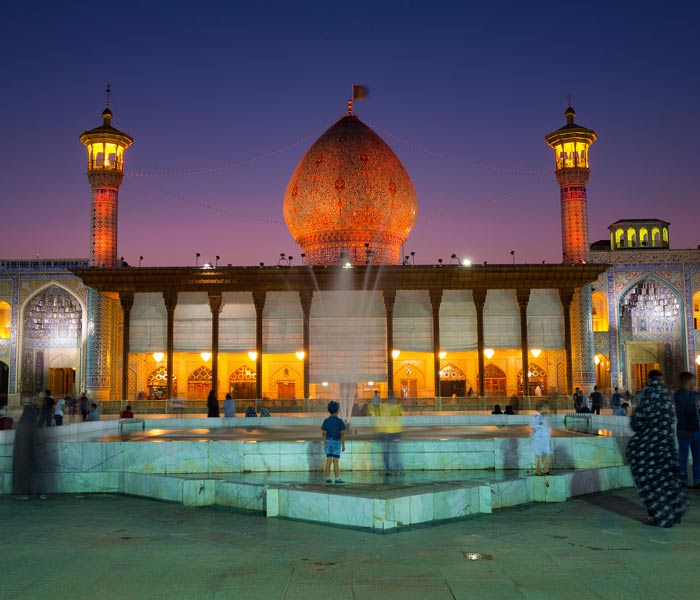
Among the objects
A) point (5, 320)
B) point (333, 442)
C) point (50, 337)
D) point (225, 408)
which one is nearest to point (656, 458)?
point (333, 442)

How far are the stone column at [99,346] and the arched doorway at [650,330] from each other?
65.7ft

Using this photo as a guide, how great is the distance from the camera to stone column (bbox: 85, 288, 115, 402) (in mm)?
28406

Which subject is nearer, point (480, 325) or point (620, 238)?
point (480, 325)

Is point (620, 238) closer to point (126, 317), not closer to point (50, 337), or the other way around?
point (126, 317)

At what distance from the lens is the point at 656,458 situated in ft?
24.6

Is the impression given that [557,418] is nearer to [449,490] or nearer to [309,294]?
[309,294]

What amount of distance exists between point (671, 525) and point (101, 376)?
24.3m

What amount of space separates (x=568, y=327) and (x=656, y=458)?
20.2m

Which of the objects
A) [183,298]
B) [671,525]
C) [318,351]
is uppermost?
[183,298]

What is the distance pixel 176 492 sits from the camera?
30.5 ft

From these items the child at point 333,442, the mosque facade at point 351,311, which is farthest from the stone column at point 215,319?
the child at point 333,442

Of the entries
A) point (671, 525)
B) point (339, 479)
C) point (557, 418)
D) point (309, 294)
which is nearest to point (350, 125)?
point (309, 294)

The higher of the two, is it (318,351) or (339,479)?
(318,351)

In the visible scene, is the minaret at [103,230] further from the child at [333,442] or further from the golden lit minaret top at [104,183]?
the child at [333,442]
